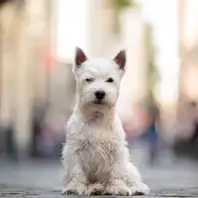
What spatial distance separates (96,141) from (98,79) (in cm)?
65

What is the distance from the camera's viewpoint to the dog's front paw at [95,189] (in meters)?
9.59

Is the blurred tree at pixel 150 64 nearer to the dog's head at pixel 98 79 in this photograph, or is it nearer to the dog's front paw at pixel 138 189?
the dog's front paw at pixel 138 189

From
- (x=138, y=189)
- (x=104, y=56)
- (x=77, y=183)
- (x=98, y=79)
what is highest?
(x=98, y=79)

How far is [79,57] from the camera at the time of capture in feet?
32.3

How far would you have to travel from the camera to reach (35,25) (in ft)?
128

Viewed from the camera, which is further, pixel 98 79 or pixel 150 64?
pixel 150 64

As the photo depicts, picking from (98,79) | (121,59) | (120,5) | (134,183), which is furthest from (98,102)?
(120,5)

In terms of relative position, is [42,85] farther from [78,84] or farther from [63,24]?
[78,84]

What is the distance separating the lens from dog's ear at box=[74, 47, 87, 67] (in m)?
9.81

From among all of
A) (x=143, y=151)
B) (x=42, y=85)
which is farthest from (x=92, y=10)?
(x=143, y=151)

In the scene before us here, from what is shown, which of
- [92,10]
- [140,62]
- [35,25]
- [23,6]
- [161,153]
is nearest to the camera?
[161,153]

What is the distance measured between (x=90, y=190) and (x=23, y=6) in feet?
85.1

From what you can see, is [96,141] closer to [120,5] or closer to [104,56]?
[104,56]

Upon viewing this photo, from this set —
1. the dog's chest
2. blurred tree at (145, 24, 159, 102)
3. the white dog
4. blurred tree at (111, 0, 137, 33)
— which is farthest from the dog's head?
blurred tree at (145, 24, 159, 102)
